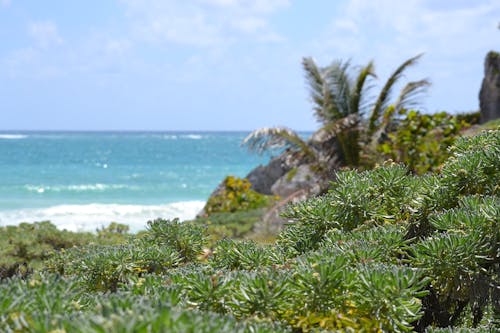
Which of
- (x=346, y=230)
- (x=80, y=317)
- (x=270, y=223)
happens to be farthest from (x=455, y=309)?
(x=270, y=223)

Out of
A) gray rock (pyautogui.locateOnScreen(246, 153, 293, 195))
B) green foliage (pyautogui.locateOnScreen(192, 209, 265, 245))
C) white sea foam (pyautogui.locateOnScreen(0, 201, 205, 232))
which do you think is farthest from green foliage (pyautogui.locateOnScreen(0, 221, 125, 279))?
gray rock (pyautogui.locateOnScreen(246, 153, 293, 195))

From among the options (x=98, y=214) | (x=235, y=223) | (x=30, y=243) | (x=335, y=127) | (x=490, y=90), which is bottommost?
(x=98, y=214)

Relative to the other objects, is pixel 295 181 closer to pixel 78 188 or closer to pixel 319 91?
pixel 319 91

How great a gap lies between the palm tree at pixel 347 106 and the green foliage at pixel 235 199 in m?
2.47

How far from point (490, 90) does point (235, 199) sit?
29.4 ft

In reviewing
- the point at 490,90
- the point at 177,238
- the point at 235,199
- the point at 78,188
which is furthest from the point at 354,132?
the point at 78,188

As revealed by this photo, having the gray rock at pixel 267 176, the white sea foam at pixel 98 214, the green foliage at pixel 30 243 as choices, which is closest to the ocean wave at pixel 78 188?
the white sea foam at pixel 98 214

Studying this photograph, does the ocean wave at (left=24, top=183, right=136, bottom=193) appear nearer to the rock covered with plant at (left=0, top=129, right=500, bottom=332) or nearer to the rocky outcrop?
the rocky outcrop

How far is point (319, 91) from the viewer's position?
1588 cm

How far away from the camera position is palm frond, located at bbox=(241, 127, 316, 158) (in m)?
14.6

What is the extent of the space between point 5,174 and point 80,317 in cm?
4738

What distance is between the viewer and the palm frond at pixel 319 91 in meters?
15.5

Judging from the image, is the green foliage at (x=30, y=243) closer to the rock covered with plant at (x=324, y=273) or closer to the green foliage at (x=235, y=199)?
the rock covered with plant at (x=324, y=273)

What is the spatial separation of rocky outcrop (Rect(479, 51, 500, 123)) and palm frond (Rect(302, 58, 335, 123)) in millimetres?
6449
